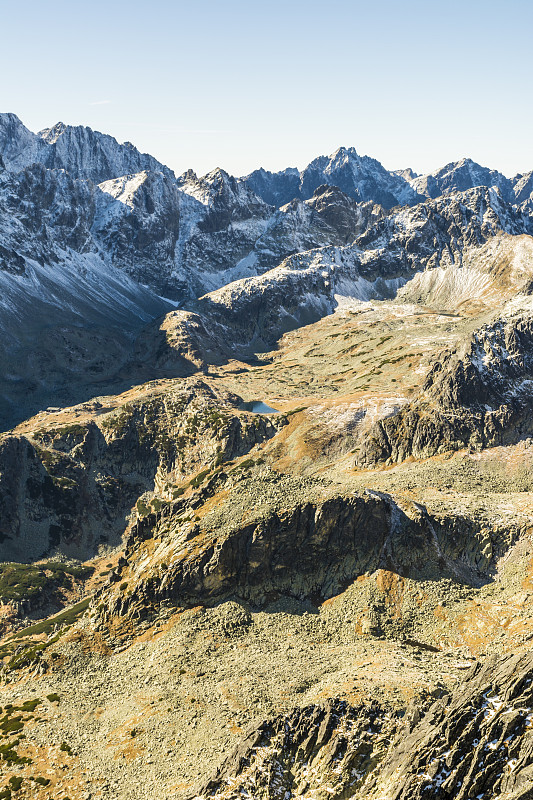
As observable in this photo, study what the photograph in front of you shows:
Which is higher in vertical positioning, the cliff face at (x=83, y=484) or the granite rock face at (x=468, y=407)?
the granite rock face at (x=468, y=407)

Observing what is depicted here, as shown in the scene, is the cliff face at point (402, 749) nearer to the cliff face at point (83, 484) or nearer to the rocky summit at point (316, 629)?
the rocky summit at point (316, 629)

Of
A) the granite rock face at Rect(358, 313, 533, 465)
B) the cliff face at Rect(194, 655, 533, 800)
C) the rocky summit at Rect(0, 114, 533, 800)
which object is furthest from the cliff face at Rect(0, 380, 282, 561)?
the cliff face at Rect(194, 655, 533, 800)

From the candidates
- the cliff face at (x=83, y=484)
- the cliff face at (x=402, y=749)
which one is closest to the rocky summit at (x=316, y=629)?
the cliff face at (x=402, y=749)

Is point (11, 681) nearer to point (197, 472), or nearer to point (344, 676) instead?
point (344, 676)

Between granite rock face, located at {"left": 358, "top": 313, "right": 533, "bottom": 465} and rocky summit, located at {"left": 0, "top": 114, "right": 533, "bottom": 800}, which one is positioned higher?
granite rock face, located at {"left": 358, "top": 313, "right": 533, "bottom": 465}

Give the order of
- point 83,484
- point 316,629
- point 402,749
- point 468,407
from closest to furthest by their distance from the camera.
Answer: point 402,749, point 316,629, point 468,407, point 83,484

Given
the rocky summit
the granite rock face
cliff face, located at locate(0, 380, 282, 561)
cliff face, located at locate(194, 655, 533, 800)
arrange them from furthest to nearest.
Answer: cliff face, located at locate(0, 380, 282, 561) < the granite rock face < the rocky summit < cliff face, located at locate(194, 655, 533, 800)

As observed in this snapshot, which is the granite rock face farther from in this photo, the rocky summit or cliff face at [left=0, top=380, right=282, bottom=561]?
cliff face at [left=0, top=380, right=282, bottom=561]

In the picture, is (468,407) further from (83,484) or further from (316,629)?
(83,484)

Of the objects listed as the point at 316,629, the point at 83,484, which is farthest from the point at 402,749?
the point at 83,484

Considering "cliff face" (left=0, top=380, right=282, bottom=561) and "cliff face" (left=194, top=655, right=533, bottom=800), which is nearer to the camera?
→ "cliff face" (left=194, top=655, right=533, bottom=800)

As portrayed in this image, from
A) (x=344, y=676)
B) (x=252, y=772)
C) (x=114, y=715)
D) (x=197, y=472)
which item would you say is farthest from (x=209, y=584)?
(x=197, y=472)
